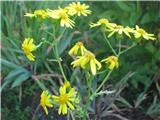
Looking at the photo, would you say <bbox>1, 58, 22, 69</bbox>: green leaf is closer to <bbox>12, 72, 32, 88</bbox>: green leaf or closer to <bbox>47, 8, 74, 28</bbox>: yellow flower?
<bbox>12, 72, 32, 88</bbox>: green leaf

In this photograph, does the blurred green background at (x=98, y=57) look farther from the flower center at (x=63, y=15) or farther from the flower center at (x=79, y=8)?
the flower center at (x=63, y=15)

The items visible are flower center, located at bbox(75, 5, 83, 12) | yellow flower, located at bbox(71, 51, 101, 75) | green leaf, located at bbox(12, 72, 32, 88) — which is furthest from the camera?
green leaf, located at bbox(12, 72, 32, 88)

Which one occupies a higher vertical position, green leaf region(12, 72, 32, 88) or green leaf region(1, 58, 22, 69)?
green leaf region(1, 58, 22, 69)

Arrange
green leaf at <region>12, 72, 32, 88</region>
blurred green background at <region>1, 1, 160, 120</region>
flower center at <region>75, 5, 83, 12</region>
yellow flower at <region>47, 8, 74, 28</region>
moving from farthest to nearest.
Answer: green leaf at <region>12, 72, 32, 88</region>
blurred green background at <region>1, 1, 160, 120</region>
flower center at <region>75, 5, 83, 12</region>
yellow flower at <region>47, 8, 74, 28</region>

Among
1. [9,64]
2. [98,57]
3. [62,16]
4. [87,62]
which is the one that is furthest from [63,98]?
[9,64]

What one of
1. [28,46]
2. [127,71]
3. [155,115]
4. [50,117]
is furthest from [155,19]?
[28,46]

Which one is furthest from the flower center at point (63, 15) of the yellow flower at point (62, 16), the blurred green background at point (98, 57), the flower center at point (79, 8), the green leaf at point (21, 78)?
the green leaf at point (21, 78)

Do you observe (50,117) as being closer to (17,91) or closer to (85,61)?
(17,91)

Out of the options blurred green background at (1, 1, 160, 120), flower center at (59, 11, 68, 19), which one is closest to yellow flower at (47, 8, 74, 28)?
flower center at (59, 11, 68, 19)

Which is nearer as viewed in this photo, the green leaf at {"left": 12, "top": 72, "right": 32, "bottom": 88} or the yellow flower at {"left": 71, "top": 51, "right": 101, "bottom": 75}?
the yellow flower at {"left": 71, "top": 51, "right": 101, "bottom": 75}
